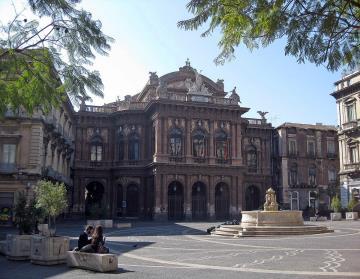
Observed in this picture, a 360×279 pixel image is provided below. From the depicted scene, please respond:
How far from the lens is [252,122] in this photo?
62781 millimetres

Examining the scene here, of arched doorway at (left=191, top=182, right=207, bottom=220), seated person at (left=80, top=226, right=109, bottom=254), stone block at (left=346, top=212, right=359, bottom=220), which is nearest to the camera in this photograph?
seated person at (left=80, top=226, right=109, bottom=254)

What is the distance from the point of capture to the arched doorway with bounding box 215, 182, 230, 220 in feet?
169

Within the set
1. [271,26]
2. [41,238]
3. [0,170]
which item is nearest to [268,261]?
[41,238]

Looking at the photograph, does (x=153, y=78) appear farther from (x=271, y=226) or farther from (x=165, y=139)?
(x=271, y=226)

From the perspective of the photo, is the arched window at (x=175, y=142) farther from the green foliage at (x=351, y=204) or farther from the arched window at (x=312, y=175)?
the arched window at (x=312, y=175)

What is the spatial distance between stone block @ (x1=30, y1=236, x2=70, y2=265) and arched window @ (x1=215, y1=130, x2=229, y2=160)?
37424 mm

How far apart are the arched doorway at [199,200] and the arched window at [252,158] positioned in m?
12.0

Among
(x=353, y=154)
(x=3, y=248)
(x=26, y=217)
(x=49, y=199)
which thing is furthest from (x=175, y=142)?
(x=3, y=248)

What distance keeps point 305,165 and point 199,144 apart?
20620mm

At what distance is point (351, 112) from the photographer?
164 feet

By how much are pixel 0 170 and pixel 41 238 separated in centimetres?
2322

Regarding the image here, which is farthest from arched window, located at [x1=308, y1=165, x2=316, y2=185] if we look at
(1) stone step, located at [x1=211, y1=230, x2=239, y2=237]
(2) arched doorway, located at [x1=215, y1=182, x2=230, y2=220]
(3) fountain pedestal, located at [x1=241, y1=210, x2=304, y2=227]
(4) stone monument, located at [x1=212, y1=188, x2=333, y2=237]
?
(1) stone step, located at [x1=211, y1=230, x2=239, y2=237]

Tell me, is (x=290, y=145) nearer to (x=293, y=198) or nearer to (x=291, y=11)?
(x=293, y=198)

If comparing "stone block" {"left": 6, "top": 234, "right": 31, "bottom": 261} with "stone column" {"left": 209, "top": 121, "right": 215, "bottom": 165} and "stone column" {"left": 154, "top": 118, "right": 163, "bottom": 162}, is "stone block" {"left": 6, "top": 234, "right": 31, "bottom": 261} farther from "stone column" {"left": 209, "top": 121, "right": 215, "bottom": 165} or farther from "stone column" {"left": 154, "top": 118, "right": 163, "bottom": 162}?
"stone column" {"left": 209, "top": 121, "right": 215, "bottom": 165}
